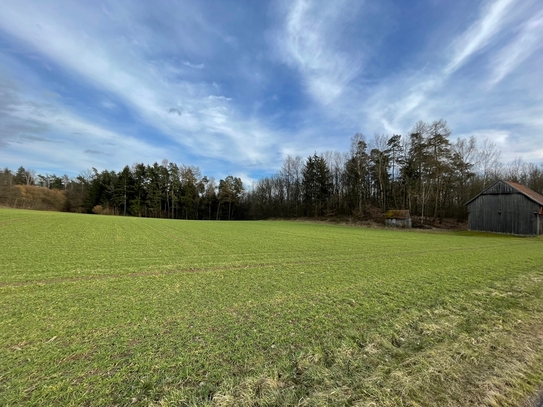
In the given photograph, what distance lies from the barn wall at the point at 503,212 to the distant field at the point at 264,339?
30.5m

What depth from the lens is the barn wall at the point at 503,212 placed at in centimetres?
2966

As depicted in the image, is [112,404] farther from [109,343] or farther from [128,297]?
[128,297]

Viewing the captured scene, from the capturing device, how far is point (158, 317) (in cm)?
483

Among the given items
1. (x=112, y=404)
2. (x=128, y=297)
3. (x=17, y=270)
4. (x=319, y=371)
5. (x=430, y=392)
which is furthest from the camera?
(x=17, y=270)

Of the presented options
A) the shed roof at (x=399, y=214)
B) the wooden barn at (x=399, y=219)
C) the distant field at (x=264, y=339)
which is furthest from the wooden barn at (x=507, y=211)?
the distant field at (x=264, y=339)

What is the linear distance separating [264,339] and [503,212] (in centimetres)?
4143

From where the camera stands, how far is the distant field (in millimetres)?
2758

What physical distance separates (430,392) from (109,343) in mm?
4385

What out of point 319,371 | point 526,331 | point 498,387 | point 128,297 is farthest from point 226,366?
point 526,331

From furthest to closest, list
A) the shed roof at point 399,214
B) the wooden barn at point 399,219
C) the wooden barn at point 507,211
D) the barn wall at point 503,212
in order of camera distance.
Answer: the shed roof at point 399,214 → the wooden barn at point 399,219 → the barn wall at point 503,212 → the wooden barn at point 507,211

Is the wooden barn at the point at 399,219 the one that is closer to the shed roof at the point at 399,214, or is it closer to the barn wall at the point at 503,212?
the shed roof at the point at 399,214

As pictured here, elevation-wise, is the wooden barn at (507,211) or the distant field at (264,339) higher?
the wooden barn at (507,211)

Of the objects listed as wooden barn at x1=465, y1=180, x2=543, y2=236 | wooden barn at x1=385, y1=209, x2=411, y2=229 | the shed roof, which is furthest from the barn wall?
the shed roof

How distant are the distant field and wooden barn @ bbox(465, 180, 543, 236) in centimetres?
3045
